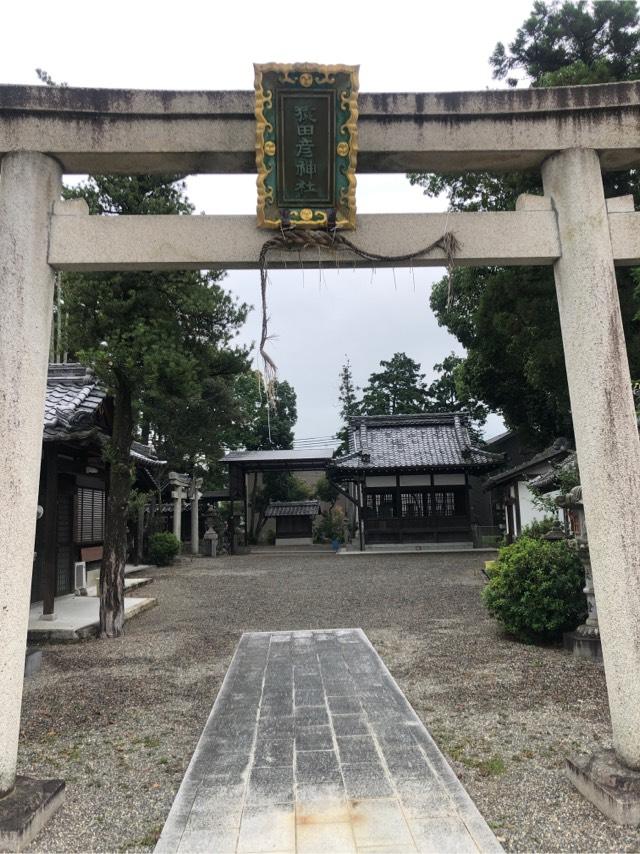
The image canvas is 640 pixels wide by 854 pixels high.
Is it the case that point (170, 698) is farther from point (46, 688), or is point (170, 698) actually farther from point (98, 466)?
point (98, 466)

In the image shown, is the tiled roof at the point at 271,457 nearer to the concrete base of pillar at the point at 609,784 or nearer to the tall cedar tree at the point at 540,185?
the tall cedar tree at the point at 540,185

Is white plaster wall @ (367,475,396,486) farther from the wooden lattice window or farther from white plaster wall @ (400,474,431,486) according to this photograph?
the wooden lattice window

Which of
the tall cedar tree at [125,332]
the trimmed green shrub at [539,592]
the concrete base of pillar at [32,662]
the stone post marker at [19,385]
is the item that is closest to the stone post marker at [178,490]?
the tall cedar tree at [125,332]

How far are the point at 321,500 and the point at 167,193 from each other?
31178mm

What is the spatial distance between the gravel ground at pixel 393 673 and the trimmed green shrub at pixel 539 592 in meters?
0.33

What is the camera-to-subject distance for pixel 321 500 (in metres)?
40.2

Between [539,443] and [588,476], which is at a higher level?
[539,443]

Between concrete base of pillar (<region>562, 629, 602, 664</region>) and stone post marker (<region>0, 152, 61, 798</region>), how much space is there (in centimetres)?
624

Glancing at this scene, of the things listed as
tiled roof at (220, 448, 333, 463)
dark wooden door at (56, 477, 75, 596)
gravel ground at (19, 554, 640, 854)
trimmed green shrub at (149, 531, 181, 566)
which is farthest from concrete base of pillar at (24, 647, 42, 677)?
tiled roof at (220, 448, 333, 463)

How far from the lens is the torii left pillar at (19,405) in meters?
3.62

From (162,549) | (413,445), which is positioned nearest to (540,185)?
(413,445)

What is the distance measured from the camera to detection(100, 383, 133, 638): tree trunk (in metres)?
9.38

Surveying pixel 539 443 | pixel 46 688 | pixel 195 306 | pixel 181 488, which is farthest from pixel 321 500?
pixel 46 688

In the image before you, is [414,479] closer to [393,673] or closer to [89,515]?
[89,515]
